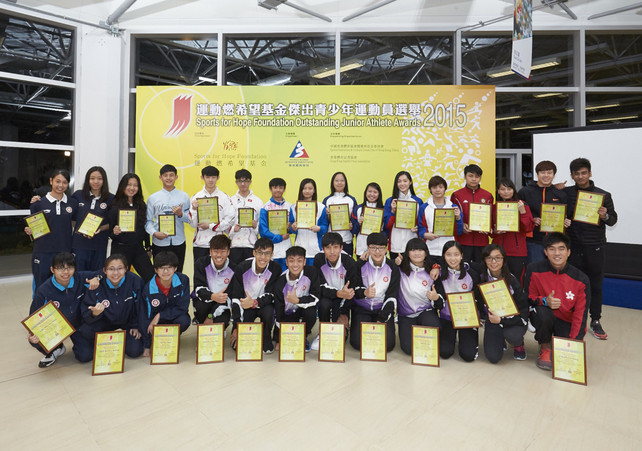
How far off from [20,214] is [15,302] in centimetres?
170

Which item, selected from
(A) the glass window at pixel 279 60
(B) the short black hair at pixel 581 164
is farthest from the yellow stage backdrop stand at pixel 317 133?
(B) the short black hair at pixel 581 164

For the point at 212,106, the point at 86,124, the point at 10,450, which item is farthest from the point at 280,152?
the point at 10,450

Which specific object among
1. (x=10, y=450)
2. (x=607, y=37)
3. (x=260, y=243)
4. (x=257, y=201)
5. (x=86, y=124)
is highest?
(x=607, y=37)

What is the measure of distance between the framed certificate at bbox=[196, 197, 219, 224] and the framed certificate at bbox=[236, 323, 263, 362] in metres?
1.30

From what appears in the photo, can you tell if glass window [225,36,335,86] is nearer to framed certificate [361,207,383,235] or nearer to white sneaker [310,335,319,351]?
framed certificate [361,207,383,235]

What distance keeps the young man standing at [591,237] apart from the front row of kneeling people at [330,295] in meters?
0.80

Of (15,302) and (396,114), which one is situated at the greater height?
(396,114)

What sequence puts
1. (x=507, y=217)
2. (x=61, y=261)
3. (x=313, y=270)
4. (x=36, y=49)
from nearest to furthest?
1. (x=61, y=261)
2. (x=313, y=270)
3. (x=507, y=217)
4. (x=36, y=49)

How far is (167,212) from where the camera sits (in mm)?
3521

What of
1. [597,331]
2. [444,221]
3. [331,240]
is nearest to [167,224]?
[331,240]

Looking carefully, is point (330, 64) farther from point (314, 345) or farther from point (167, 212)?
point (314, 345)

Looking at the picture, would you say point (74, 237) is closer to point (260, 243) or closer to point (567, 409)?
point (260, 243)

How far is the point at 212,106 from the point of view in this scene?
16.6ft

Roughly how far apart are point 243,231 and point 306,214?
2.29 feet
